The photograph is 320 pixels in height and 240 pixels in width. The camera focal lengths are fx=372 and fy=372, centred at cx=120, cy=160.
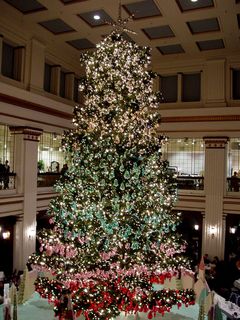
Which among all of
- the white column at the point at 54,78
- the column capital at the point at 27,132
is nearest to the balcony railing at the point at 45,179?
the column capital at the point at 27,132

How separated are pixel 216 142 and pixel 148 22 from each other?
5.22 metres

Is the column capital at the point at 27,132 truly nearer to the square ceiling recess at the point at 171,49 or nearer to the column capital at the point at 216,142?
the square ceiling recess at the point at 171,49

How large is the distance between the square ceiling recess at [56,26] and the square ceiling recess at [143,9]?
234cm

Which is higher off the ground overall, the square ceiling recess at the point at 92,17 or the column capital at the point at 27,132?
the square ceiling recess at the point at 92,17

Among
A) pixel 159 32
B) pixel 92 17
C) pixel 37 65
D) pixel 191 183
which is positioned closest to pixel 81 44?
pixel 37 65

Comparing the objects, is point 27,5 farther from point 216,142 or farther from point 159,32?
point 216,142

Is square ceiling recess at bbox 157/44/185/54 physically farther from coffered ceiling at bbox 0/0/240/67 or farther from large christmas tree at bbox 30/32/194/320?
large christmas tree at bbox 30/32/194/320

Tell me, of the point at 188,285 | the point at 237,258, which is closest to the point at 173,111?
the point at 237,258

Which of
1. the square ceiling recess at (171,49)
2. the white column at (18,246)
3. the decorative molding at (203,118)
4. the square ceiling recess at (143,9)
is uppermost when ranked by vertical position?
the square ceiling recess at (143,9)

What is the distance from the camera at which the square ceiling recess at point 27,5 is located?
417 inches

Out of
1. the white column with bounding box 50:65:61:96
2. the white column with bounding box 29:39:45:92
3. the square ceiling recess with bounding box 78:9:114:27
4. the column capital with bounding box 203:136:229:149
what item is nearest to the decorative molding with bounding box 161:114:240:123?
the column capital with bounding box 203:136:229:149

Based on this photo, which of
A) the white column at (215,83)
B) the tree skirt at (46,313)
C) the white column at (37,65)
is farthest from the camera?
the white column at (215,83)

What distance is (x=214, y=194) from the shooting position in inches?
562

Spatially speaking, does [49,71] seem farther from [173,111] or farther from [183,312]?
[183,312]
